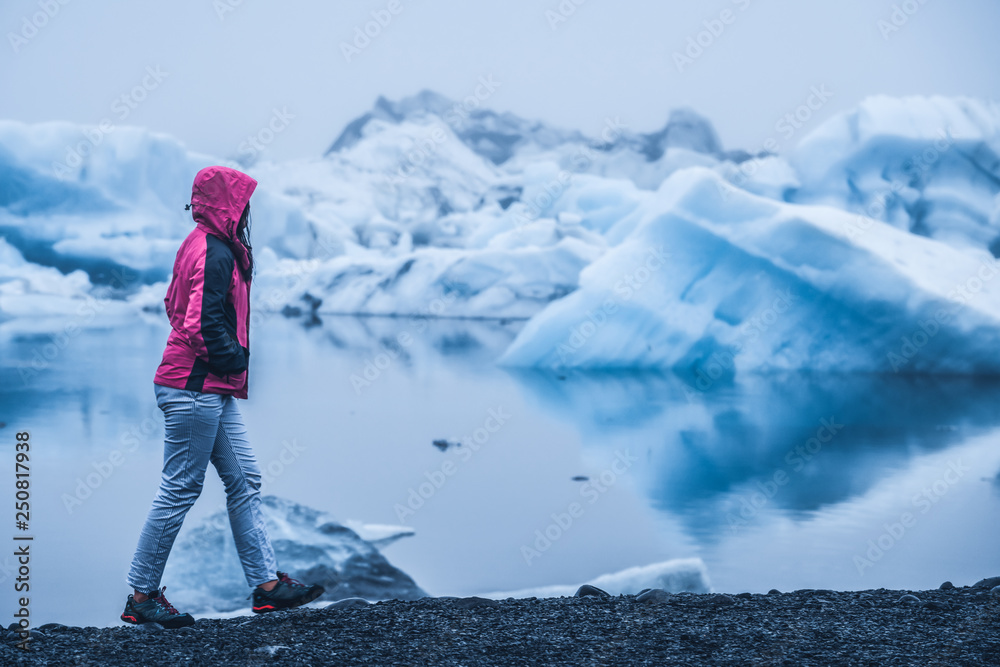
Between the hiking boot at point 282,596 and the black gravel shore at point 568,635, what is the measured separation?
0.09ft

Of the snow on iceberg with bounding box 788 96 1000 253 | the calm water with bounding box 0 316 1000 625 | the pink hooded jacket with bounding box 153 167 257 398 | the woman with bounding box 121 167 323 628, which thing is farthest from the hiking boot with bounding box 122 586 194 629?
the snow on iceberg with bounding box 788 96 1000 253

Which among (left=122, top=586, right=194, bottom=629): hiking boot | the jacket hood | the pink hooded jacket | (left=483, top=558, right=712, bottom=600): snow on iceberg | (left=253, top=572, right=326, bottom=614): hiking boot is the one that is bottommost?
(left=122, top=586, right=194, bottom=629): hiking boot

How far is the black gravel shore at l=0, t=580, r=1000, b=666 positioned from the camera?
4.98ft

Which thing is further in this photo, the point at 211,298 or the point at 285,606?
the point at 285,606

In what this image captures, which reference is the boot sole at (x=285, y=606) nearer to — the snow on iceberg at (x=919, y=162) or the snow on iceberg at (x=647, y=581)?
the snow on iceberg at (x=647, y=581)

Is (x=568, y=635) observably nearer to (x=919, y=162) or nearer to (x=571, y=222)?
(x=571, y=222)

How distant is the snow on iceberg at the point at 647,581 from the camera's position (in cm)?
262

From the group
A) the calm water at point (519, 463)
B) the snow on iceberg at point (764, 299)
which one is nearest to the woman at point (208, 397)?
the calm water at point (519, 463)

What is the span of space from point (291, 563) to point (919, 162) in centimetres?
330

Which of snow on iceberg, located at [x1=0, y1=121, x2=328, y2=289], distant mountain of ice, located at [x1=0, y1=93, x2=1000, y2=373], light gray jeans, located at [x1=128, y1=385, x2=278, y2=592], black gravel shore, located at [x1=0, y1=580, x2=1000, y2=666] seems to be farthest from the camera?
distant mountain of ice, located at [x1=0, y1=93, x2=1000, y2=373]

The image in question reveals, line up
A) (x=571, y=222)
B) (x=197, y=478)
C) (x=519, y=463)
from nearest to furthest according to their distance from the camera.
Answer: (x=197, y=478)
(x=519, y=463)
(x=571, y=222)

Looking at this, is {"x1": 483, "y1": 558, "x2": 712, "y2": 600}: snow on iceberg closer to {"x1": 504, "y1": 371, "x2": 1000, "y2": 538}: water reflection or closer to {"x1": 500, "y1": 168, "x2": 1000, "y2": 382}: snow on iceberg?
{"x1": 504, "y1": 371, "x2": 1000, "y2": 538}: water reflection

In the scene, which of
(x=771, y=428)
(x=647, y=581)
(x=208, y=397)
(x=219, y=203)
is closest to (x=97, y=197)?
(x=219, y=203)

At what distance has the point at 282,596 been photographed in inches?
67.6
